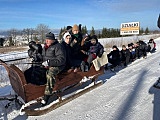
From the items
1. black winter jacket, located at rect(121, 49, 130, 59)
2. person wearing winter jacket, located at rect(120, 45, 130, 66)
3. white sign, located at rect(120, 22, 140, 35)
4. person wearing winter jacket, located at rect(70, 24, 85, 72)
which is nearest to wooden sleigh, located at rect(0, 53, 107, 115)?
person wearing winter jacket, located at rect(70, 24, 85, 72)

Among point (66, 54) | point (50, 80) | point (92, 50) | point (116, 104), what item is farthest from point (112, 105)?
point (92, 50)

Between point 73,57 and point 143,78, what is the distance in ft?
7.73

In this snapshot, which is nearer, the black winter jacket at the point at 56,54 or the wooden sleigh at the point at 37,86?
the wooden sleigh at the point at 37,86

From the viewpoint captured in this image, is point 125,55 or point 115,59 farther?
point 125,55

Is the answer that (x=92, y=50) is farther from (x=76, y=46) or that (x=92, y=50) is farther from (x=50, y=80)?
(x=50, y=80)

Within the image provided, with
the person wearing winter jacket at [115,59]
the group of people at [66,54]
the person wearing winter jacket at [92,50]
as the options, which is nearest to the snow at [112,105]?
the group of people at [66,54]

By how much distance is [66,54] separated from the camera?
464 cm

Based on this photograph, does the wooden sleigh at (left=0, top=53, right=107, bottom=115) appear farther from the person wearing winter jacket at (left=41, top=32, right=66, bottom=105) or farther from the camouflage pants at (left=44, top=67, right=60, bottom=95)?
the person wearing winter jacket at (left=41, top=32, right=66, bottom=105)

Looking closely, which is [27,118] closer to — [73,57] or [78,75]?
[78,75]

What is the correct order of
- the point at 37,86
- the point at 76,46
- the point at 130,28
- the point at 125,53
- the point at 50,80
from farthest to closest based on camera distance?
the point at 130,28 → the point at 125,53 → the point at 76,46 → the point at 50,80 → the point at 37,86

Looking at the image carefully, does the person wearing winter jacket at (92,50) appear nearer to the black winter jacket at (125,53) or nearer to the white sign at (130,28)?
the black winter jacket at (125,53)

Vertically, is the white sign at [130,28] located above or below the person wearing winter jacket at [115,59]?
above


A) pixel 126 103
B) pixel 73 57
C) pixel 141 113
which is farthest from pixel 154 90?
pixel 73 57

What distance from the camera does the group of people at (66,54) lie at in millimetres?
4219
